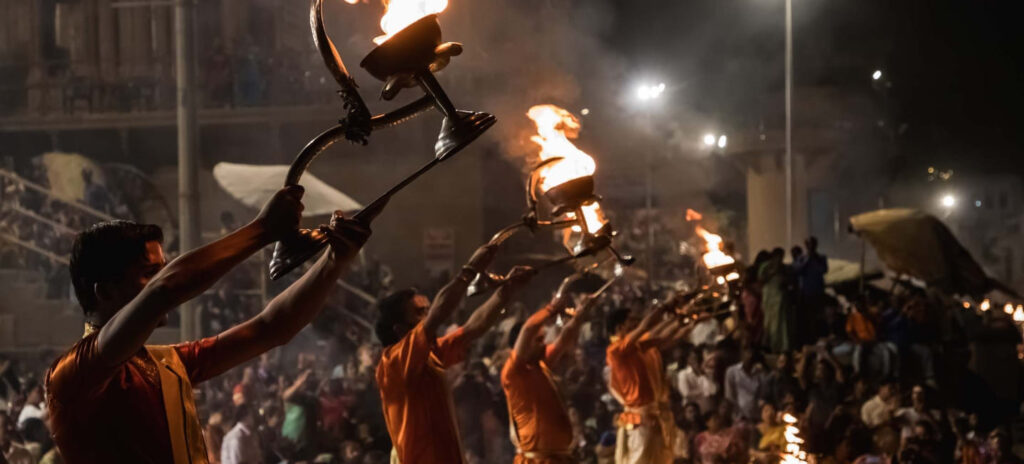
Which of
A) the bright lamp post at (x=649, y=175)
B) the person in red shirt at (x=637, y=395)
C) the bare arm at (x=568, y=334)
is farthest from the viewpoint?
the bright lamp post at (x=649, y=175)

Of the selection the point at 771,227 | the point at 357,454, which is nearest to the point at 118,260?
the point at 357,454

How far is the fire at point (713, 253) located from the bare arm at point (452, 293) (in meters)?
4.43

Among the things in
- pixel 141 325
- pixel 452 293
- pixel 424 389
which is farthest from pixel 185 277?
pixel 424 389

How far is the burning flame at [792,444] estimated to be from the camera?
30.5 ft

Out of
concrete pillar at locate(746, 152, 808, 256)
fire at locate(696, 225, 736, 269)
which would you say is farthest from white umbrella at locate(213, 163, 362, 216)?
concrete pillar at locate(746, 152, 808, 256)

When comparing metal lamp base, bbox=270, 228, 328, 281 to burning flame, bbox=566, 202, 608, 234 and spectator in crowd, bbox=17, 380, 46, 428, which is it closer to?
burning flame, bbox=566, 202, 608, 234

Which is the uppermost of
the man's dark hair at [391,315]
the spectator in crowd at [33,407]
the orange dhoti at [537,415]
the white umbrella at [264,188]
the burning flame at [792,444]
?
the white umbrella at [264,188]

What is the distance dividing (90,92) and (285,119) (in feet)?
11.1

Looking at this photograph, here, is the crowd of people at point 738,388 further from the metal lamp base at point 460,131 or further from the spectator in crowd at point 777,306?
the metal lamp base at point 460,131

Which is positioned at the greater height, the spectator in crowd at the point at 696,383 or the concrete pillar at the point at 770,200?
the concrete pillar at the point at 770,200

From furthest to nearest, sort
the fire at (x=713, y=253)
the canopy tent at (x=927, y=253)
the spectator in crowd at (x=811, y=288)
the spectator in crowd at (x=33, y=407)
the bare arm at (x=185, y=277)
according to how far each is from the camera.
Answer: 1. the canopy tent at (x=927, y=253)
2. the spectator in crowd at (x=811, y=288)
3. the spectator in crowd at (x=33, y=407)
4. the fire at (x=713, y=253)
5. the bare arm at (x=185, y=277)

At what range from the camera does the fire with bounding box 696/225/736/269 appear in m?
10.0

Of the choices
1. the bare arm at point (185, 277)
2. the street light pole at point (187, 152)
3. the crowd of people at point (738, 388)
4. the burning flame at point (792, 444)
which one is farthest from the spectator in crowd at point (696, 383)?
the bare arm at point (185, 277)

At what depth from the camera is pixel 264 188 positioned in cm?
1488
